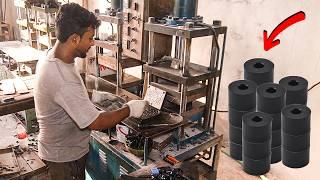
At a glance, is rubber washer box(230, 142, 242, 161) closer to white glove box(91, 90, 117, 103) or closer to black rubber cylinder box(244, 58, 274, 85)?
black rubber cylinder box(244, 58, 274, 85)

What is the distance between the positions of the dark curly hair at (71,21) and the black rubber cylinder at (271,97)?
5.59 ft

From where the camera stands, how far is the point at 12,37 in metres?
6.90

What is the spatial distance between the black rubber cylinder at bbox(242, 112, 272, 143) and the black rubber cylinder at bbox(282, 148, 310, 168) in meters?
0.24

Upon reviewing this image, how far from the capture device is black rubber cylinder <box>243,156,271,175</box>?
8.75 ft

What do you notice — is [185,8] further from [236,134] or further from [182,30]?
[236,134]

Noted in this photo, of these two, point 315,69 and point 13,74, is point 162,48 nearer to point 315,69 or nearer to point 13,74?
point 315,69

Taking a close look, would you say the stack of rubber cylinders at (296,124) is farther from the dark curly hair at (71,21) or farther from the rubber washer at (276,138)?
the dark curly hair at (71,21)

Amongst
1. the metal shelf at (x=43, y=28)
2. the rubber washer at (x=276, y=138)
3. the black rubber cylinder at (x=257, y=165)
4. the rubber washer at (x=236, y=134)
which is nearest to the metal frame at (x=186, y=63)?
the rubber washer at (x=236, y=134)

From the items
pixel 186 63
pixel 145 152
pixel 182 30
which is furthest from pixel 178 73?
pixel 145 152

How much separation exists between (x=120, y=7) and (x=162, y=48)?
696 millimetres

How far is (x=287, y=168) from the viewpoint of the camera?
9.38 ft

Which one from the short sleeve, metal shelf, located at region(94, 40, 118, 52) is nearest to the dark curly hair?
the short sleeve

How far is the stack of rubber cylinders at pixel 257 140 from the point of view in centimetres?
250

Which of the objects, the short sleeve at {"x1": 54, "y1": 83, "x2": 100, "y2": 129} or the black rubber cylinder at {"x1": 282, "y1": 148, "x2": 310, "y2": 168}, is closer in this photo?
the short sleeve at {"x1": 54, "y1": 83, "x2": 100, "y2": 129}
